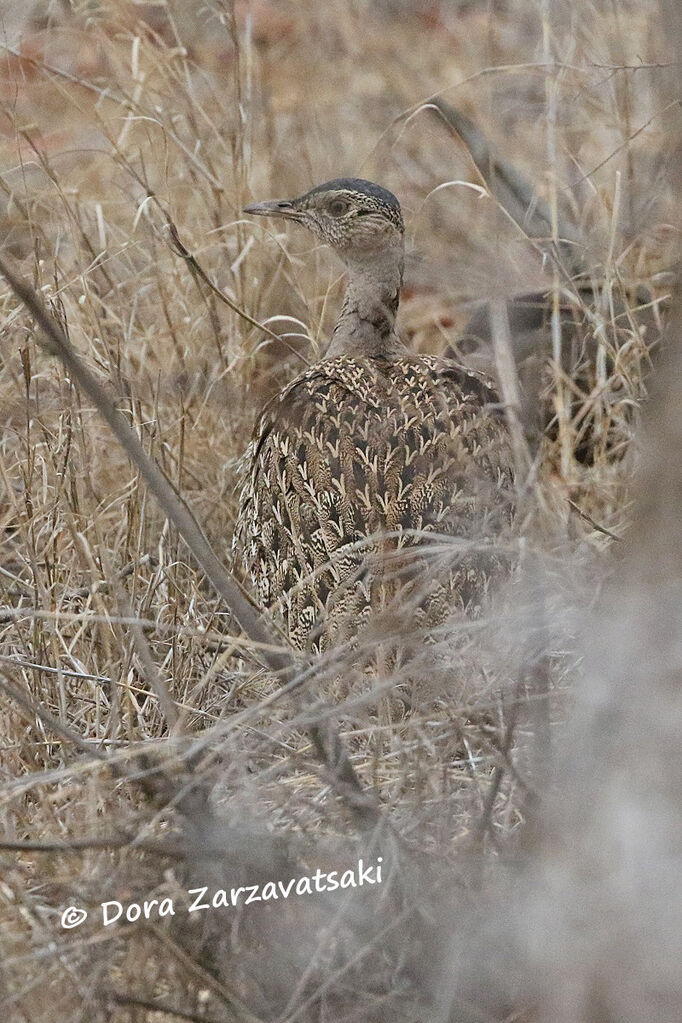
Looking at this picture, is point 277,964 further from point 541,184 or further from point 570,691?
point 541,184

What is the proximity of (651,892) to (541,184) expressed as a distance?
2.98 m

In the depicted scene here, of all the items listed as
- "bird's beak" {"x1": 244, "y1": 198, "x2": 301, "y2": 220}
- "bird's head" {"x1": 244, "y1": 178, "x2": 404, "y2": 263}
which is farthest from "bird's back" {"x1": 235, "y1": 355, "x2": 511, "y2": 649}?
"bird's beak" {"x1": 244, "y1": 198, "x2": 301, "y2": 220}

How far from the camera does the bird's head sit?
3.36 metres

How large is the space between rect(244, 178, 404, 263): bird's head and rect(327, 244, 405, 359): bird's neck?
0.08 feet

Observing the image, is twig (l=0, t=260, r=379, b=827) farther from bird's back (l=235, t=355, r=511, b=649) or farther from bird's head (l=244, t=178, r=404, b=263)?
bird's head (l=244, t=178, r=404, b=263)

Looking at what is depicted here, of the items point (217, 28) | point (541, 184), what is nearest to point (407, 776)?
point (541, 184)

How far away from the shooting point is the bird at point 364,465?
2715 mm

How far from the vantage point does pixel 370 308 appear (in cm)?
338

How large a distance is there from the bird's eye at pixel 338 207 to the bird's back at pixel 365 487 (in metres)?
0.40

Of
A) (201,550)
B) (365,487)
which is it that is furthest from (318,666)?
(365,487)

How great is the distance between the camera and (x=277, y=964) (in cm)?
202

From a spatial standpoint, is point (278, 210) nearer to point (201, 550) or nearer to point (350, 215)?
point (350, 215)

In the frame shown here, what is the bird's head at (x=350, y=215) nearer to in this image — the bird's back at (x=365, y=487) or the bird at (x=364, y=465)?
the bird at (x=364, y=465)

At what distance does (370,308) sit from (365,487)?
0.71 m
